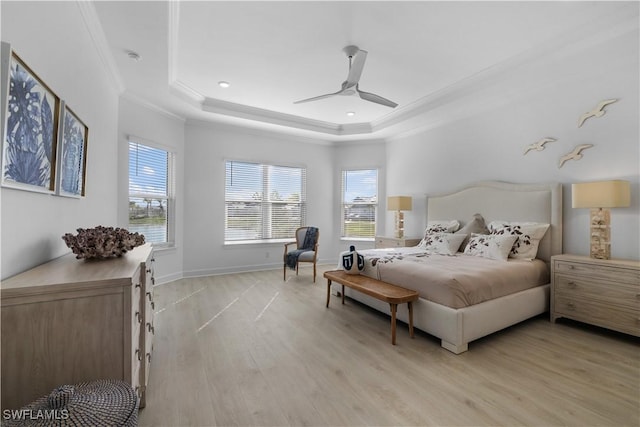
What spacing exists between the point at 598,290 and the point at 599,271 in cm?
19

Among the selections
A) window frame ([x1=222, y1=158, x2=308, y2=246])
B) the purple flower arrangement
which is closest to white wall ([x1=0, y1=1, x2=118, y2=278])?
the purple flower arrangement

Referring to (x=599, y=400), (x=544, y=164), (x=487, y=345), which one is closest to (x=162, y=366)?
(x=487, y=345)

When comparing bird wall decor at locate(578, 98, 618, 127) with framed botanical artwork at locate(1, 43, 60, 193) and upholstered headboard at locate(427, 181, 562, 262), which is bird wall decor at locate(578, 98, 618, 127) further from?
framed botanical artwork at locate(1, 43, 60, 193)

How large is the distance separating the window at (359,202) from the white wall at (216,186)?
120 centimetres

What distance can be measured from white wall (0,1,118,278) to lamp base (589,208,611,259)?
468 cm

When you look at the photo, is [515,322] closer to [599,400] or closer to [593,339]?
[593,339]

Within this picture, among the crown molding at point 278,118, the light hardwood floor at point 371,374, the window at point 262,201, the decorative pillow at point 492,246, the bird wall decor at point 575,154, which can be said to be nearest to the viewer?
the light hardwood floor at point 371,374

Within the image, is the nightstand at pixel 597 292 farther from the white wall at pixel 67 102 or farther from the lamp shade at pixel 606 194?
the white wall at pixel 67 102

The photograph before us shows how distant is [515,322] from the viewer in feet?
9.82

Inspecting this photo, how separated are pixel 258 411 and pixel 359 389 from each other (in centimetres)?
68

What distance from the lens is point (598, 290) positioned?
2861mm

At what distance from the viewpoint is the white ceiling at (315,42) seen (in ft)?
8.32

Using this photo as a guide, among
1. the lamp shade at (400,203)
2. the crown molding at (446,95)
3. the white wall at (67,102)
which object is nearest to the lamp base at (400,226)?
the lamp shade at (400,203)

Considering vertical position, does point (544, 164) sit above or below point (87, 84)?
below
